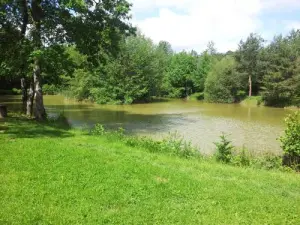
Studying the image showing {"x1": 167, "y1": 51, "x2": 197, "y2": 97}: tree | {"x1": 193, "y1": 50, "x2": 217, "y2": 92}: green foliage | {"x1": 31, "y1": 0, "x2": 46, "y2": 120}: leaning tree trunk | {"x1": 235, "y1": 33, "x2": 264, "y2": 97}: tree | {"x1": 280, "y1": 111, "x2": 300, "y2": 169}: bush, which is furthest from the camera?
{"x1": 167, "y1": 51, "x2": 197, "y2": 97}: tree

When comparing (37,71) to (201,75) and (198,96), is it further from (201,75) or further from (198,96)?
(201,75)

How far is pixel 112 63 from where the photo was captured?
152ft

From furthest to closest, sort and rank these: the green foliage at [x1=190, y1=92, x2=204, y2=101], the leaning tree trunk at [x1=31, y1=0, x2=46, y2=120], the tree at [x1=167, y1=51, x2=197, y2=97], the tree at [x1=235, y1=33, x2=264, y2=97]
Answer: the tree at [x1=167, y1=51, x2=197, y2=97] < the green foliage at [x1=190, y1=92, x2=204, y2=101] < the tree at [x1=235, y1=33, x2=264, y2=97] < the leaning tree trunk at [x1=31, y1=0, x2=46, y2=120]

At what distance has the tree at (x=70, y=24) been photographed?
56.1 ft

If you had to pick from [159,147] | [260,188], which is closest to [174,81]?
[159,147]

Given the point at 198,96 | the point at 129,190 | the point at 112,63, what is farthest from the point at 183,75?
the point at 129,190

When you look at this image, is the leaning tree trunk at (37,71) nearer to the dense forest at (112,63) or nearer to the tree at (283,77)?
the dense forest at (112,63)

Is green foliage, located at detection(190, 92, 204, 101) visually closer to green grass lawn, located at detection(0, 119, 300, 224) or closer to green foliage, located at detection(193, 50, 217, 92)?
green foliage, located at detection(193, 50, 217, 92)

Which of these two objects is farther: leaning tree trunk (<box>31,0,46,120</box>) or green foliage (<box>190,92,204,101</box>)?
green foliage (<box>190,92,204,101</box>)

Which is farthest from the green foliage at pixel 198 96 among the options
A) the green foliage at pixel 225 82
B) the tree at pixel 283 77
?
the tree at pixel 283 77

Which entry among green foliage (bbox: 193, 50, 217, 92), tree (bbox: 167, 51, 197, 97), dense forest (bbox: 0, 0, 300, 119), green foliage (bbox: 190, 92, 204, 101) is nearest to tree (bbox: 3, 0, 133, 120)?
dense forest (bbox: 0, 0, 300, 119)

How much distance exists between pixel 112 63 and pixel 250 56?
877 inches

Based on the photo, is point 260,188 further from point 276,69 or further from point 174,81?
point 174,81

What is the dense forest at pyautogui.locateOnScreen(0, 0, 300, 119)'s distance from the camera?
17062 mm
